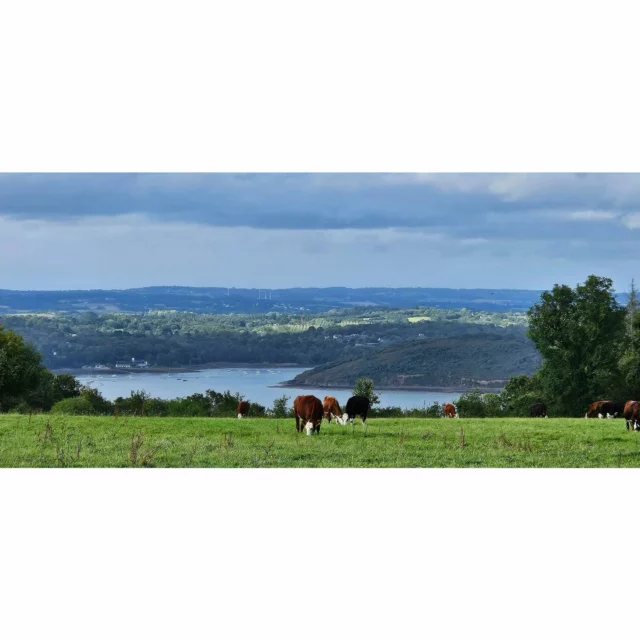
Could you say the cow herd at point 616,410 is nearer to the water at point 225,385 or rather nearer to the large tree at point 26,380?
the water at point 225,385

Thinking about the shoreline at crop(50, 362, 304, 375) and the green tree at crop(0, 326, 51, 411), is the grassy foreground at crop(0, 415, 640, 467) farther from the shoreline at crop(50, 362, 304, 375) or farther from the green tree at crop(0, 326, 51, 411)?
the shoreline at crop(50, 362, 304, 375)

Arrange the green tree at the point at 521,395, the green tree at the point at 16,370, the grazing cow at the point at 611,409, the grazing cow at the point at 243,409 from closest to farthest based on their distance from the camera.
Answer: the green tree at the point at 16,370, the grazing cow at the point at 611,409, the grazing cow at the point at 243,409, the green tree at the point at 521,395

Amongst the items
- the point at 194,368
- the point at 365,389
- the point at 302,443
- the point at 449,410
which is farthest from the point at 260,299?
the point at 449,410

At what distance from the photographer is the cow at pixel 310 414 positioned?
11969mm

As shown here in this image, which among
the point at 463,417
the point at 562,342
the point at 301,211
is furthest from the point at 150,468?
the point at 562,342

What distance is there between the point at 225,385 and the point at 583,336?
5368 mm

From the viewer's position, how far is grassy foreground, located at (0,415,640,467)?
1079cm

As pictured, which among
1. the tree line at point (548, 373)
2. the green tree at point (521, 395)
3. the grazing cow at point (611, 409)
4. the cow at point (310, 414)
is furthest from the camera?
the green tree at point (521, 395)

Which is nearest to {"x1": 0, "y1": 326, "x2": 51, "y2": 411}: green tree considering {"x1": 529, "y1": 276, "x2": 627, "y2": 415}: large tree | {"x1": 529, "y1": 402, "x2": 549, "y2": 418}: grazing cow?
{"x1": 529, "y1": 276, "x2": 627, "y2": 415}: large tree

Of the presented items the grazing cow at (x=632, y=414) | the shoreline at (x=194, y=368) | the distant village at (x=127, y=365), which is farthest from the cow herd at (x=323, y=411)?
the grazing cow at (x=632, y=414)

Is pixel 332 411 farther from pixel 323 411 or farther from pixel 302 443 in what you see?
pixel 302 443

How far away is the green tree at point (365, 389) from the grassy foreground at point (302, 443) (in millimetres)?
521

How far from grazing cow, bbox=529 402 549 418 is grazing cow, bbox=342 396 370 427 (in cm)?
334
